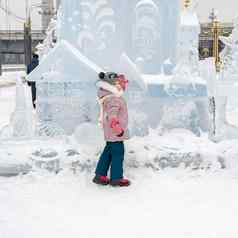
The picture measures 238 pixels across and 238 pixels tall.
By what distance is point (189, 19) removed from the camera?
324 inches

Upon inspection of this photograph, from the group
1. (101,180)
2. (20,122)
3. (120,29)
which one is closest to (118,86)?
(101,180)

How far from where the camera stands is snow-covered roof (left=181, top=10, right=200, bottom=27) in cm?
813

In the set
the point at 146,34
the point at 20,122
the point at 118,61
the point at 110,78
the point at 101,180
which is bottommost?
the point at 101,180

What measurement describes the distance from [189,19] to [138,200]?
4.68 m

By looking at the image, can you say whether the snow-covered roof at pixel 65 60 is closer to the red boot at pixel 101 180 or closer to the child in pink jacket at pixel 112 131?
the child in pink jacket at pixel 112 131

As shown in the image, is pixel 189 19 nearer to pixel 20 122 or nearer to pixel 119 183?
pixel 20 122

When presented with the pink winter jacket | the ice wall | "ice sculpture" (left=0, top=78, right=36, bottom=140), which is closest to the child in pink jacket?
the pink winter jacket

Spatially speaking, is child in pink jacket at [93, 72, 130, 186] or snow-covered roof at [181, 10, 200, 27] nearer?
child in pink jacket at [93, 72, 130, 186]

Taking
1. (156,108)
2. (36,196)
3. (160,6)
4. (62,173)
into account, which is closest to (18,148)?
(62,173)

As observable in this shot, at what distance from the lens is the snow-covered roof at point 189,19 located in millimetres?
8131

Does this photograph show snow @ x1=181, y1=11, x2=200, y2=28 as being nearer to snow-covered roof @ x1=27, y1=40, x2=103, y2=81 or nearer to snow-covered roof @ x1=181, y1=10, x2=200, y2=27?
snow-covered roof @ x1=181, y1=10, x2=200, y2=27

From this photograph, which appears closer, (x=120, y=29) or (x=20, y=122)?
(x=20, y=122)

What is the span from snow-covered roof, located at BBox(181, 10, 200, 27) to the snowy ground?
9.25 ft

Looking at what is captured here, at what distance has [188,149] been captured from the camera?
552 cm
